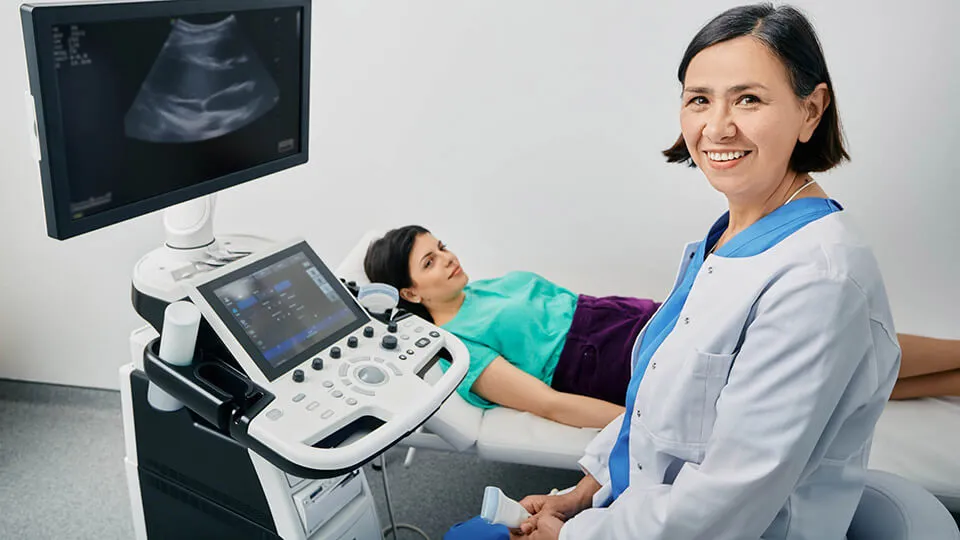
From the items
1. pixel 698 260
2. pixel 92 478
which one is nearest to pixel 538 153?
pixel 698 260

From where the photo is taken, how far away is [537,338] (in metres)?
2.14

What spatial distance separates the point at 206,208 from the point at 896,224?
5.96 ft

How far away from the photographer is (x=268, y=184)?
2.53 m

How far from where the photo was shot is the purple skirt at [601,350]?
206 cm

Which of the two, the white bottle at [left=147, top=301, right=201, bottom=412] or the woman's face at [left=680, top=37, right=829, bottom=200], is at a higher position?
the woman's face at [left=680, top=37, right=829, bottom=200]

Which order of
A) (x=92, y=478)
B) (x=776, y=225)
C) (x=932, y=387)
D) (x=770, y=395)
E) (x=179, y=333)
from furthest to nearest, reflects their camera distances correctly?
(x=92, y=478)
(x=932, y=387)
(x=179, y=333)
(x=776, y=225)
(x=770, y=395)

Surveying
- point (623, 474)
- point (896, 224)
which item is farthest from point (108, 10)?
point (896, 224)

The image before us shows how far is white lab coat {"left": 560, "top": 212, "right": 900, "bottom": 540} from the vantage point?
1.05 meters

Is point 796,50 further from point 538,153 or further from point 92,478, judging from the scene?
point 92,478

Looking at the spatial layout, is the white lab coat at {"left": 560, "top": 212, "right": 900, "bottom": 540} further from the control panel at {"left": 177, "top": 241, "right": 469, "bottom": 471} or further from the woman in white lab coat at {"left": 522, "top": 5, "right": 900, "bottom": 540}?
the control panel at {"left": 177, "top": 241, "right": 469, "bottom": 471}

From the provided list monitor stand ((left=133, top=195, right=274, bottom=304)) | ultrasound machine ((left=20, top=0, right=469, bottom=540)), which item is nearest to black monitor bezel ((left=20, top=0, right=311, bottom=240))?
ultrasound machine ((left=20, top=0, right=469, bottom=540))

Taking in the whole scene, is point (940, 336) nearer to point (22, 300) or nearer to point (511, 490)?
point (511, 490)

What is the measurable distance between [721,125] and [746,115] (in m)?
0.04

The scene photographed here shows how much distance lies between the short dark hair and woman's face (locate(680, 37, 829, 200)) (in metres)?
0.01
